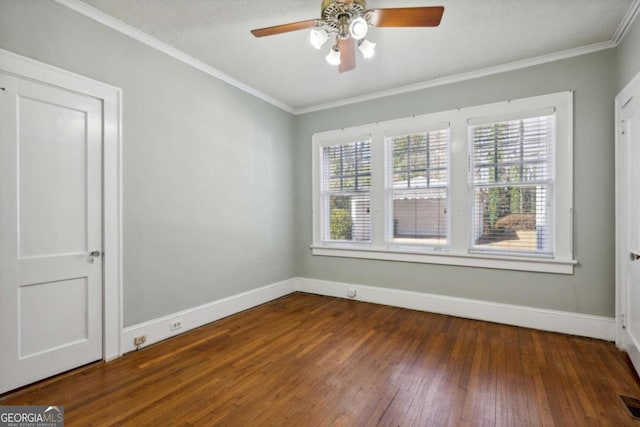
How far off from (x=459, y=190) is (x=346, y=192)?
1.58 m

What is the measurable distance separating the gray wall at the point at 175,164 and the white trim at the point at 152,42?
0.05 meters

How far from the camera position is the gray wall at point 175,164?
2.41 meters

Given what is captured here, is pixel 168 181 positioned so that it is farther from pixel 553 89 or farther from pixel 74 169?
pixel 553 89

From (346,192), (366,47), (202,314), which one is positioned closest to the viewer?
(366,47)

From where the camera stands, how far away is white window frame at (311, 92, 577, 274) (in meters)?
3.15

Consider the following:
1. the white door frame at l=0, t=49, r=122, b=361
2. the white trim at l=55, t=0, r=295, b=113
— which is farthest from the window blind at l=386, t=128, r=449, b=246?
the white door frame at l=0, t=49, r=122, b=361

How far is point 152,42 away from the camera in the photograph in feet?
9.52

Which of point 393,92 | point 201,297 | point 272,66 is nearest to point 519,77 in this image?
point 393,92

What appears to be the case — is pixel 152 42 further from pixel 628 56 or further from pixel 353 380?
pixel 628 56

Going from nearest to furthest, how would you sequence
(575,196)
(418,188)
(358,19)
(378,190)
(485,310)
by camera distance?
(358,19) < (575,196) < (485,310) < (418,188) < (378,190)

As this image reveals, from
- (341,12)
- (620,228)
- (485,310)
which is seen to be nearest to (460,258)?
(485,310)

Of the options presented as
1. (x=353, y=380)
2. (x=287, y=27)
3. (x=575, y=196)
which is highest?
(x=287, y=27)

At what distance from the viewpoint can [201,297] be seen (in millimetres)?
3414

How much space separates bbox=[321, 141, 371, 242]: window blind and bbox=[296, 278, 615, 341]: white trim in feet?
2.57
